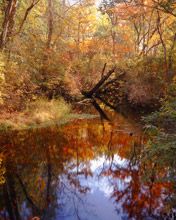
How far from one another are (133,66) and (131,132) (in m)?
10.1

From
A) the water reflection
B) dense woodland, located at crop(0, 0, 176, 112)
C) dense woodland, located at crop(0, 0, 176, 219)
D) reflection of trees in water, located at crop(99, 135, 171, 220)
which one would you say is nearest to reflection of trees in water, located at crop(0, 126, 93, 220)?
the water reflection

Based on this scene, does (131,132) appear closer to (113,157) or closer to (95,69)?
(113,157)

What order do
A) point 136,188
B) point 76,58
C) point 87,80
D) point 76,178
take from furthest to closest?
1. point 87,80
2. point 76,58
3. point 76,178
4. point 136,188

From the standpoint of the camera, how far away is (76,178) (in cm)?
898

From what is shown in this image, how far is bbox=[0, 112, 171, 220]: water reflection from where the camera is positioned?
6.99m

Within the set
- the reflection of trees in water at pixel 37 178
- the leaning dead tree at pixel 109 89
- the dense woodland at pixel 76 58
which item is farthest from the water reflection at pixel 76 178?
the leaning dead tree at pixel 109 89

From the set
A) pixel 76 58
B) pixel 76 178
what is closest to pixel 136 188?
pixel 76 178

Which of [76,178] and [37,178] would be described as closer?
[37,178]

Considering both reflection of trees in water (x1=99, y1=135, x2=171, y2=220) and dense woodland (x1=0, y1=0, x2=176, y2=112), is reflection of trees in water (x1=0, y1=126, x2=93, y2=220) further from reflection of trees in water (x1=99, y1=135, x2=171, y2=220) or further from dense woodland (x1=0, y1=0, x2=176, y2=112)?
dense woodland (x1=0, y1=0, x2=176, y2=112)

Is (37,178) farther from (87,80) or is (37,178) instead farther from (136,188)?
(87,80)

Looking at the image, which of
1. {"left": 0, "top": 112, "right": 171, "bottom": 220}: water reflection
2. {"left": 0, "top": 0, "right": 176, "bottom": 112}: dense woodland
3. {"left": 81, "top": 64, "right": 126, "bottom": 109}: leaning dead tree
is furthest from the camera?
{"left": 81, "top": 64, "right": 126, "bottom": 109}: leaning dead tree

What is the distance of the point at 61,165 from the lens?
32.4 feet

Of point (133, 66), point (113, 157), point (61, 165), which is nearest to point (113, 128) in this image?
point (113, 157)

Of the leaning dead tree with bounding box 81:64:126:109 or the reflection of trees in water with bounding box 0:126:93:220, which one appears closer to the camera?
the reflection of trees in water with bounding box 0:126:93:220
